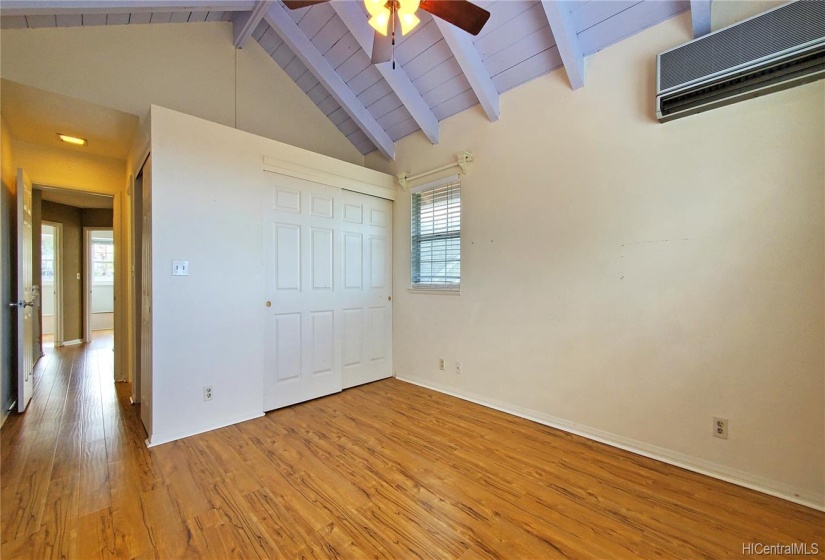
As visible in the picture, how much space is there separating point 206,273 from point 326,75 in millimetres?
2401

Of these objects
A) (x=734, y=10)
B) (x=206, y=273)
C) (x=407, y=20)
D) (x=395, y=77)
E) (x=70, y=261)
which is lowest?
(x=206, y=273)

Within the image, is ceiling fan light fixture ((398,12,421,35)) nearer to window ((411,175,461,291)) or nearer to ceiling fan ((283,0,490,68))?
ceiling fan ((283,0,490,68))

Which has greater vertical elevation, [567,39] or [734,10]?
[567,39]

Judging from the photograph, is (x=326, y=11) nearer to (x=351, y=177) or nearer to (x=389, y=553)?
(x=351, y=177)

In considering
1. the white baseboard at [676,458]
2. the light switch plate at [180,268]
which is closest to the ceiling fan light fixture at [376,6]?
the light switch plate at [180,268]

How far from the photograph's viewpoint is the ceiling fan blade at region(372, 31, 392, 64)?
1938 mm

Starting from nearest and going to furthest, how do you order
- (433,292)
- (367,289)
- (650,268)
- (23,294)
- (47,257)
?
(650,268), (23,294), (433,292), (367,289), (47,257)

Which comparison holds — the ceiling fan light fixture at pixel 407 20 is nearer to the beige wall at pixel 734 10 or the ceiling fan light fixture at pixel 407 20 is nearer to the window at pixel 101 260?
the beige wall at pixel 734 10

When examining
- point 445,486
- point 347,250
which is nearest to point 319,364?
point 347,250

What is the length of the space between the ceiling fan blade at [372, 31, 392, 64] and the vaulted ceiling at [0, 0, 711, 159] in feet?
2.64

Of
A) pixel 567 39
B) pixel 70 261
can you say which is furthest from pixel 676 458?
pixel 70 261

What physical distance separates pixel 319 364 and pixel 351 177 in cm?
201

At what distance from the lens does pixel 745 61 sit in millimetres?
1829

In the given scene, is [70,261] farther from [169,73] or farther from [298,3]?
[298,3]
